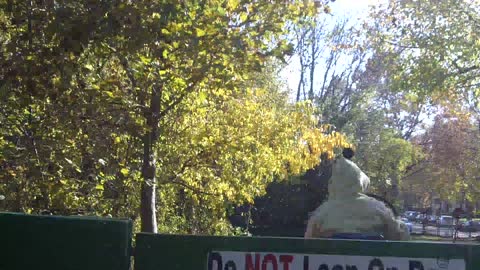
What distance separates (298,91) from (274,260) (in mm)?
41736

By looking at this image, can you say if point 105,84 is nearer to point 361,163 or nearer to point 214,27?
point 214,27

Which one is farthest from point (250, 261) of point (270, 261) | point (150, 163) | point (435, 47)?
point (435, 47)

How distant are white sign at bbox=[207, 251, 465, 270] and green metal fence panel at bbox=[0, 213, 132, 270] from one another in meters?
0.64

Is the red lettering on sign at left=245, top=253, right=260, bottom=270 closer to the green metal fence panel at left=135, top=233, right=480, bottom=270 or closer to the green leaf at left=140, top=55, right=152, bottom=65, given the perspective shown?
the green metal fence panel at left=135, top=233, right=480, bottom=270

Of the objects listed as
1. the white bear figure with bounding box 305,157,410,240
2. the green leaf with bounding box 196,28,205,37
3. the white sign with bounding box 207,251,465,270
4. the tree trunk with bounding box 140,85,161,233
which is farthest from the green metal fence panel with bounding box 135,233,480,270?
the tree trunk with bounding box 140,85,161,233

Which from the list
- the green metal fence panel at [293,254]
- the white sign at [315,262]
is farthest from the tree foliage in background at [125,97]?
the white sign at [315,262]

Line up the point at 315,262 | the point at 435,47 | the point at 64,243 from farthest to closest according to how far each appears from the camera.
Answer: the point at 435,47 → the point at 64,243 → the point at 315,262

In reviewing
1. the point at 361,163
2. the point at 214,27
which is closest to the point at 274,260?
the point at 214,27

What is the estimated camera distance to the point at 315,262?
467 centimetres

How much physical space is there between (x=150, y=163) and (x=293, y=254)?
16.9ft

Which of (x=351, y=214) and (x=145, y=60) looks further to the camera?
(x=145, y=60)

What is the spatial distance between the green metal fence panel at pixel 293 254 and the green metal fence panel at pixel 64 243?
0.15m

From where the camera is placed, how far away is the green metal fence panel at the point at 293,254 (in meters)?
4.57

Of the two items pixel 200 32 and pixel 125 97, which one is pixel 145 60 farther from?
pixel 125 97
